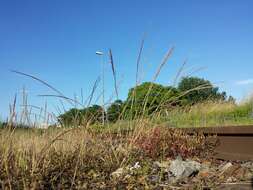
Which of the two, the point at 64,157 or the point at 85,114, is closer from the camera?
the point at 64,157

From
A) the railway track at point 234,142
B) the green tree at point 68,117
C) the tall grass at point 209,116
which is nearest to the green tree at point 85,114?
the green tree at point 68,117

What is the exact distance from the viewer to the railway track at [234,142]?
4.37 m

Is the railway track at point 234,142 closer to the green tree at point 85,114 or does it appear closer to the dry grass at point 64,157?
the dry grass at point 64,157

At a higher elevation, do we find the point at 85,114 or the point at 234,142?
the point at 85,114

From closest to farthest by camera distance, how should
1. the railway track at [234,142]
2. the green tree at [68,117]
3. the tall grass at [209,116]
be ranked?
the green tree at [68,117], the railway track at [234,142], the tall grass at [209,116]

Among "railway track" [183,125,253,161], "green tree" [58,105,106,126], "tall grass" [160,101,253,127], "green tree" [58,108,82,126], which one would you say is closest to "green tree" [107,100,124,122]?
"green tree" [58,105,106,126]

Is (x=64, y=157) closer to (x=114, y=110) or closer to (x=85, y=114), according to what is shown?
(x=85, y=114)

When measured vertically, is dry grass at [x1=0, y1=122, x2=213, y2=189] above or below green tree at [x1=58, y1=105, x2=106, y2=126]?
below

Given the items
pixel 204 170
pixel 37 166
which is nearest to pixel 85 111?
pixel 37 166

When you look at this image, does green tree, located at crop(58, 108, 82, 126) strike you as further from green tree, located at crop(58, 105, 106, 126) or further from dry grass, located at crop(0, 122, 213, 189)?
dry grass, located at crop(0, 122, 213, 189)

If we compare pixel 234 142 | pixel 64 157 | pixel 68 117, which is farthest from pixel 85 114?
pixel 234 142

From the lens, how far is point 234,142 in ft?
15.3

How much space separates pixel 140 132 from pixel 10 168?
1.30 meters

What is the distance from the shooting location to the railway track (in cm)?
437
